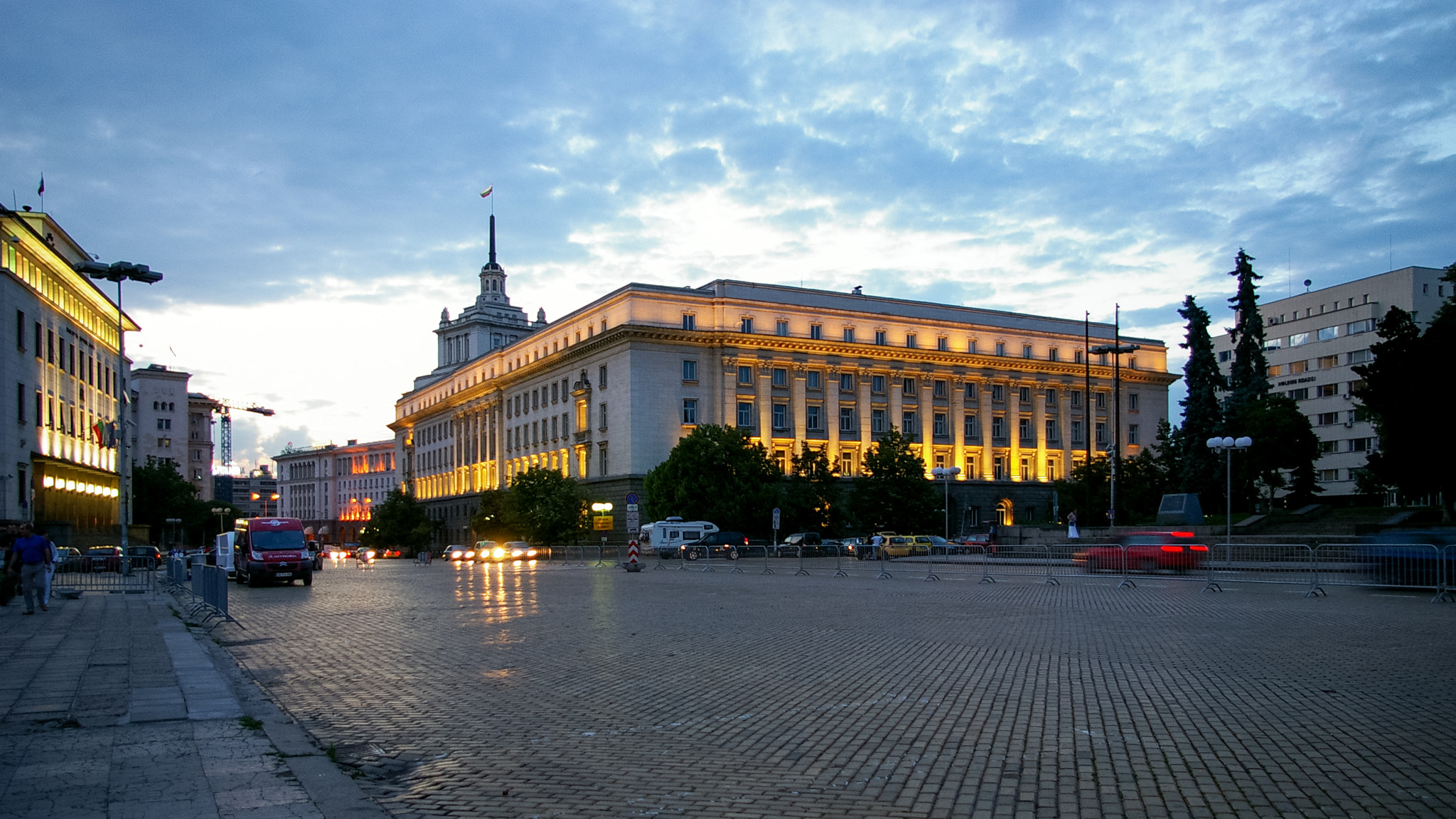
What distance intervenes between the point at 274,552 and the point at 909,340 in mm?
63581

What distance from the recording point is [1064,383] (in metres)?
97.3

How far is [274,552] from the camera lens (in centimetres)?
3556

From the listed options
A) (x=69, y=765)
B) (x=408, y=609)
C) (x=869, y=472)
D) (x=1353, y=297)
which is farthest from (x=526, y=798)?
(x=1353, y=297)

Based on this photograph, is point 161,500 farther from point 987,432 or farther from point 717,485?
point 987,432

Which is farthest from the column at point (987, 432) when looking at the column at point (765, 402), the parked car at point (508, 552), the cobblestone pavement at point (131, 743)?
the cobblestone pavement at point (131, 743)

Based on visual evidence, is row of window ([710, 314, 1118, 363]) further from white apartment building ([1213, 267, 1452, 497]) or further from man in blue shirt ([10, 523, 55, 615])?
man in blue shirt ([10, 523, 55, 615])

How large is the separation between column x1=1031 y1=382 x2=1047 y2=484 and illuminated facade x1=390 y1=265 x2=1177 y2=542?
12cm

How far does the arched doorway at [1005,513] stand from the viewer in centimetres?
9106

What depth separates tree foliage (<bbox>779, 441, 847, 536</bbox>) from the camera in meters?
70.6

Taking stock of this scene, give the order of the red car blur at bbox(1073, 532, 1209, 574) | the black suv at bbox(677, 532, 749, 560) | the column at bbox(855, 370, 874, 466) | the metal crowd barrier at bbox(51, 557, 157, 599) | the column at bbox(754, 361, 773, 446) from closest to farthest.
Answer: the metal crowd barrier at bbox(51, 557, 157, 599) < the red car blur at bbox(1073, 532, 1209, 574) < the black suv at bbox(677, 532, 749, 560) < the column at bbox(754, 361, 773, 446) < the column at bbox(855, 370, 874, 466)

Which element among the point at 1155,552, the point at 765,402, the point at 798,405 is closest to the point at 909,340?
the point at 798,405

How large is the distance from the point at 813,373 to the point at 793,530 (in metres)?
19.1

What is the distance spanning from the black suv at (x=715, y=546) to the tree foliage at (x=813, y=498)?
9716mm

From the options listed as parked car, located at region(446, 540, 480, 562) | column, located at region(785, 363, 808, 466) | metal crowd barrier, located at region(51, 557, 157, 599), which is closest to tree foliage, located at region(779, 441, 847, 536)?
column, located at region(785, 363, 808, 466)
